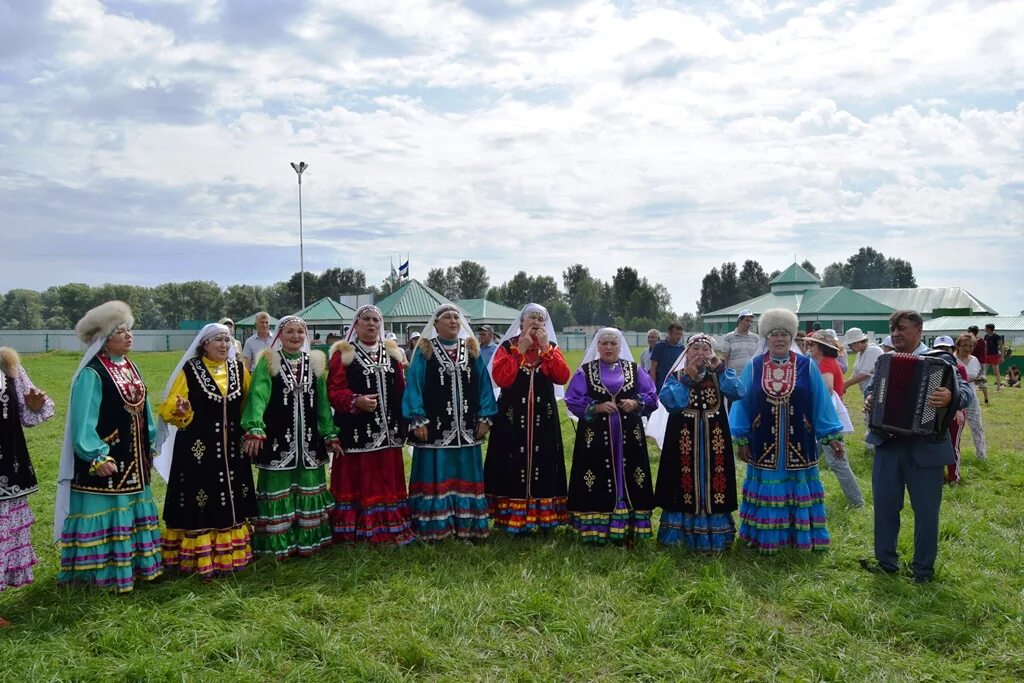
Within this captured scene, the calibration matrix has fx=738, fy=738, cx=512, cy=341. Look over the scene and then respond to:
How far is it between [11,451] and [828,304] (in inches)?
2008

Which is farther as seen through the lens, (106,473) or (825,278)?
(825,278)

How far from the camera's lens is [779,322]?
18.8 feet

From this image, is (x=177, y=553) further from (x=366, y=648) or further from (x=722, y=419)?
(x=722, y=419)

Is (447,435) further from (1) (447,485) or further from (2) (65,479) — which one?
(2) (65,479)

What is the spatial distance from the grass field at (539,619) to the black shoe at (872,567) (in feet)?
0.36

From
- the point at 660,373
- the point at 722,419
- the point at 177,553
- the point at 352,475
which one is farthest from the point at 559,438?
the point at 660,373

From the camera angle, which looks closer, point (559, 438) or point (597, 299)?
point (559, 438)

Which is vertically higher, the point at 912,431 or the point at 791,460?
the point at 912,431

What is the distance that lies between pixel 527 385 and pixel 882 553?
9.44ft

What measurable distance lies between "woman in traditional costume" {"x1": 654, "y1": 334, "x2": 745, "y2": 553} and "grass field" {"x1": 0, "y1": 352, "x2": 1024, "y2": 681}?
22 centimetres

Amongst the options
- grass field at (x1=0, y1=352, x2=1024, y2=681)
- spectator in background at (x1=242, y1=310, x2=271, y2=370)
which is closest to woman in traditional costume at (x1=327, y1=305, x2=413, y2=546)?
grass field at (x1=0, y1=352, x2=1024, y2=681)

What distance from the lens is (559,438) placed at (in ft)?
20.4

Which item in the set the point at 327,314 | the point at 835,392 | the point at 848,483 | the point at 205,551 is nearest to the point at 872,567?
the point at 848,483

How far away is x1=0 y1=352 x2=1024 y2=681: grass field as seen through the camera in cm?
386
